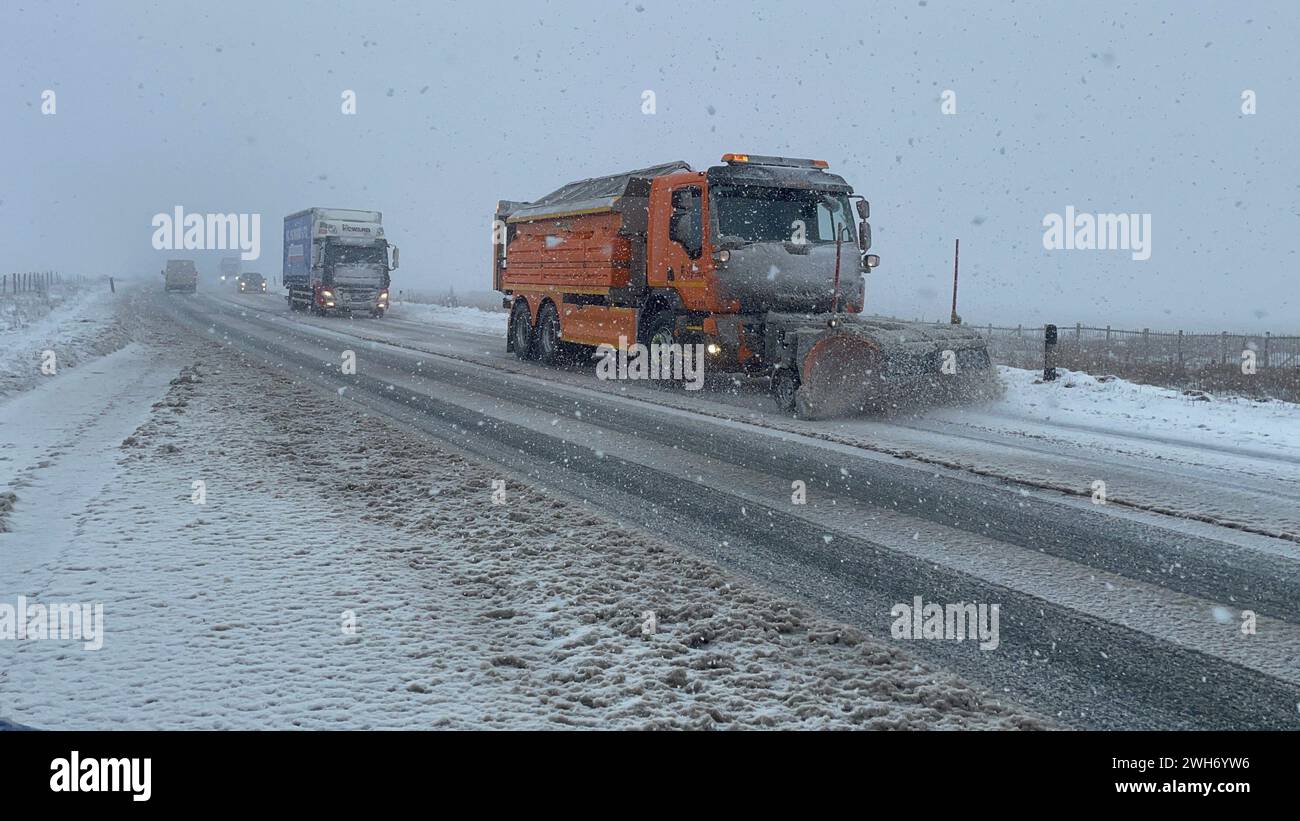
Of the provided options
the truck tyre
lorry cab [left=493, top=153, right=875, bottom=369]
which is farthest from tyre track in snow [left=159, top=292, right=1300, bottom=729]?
the truck tyre

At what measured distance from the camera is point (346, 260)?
33875mm

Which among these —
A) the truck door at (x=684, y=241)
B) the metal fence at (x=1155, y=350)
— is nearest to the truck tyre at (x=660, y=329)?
the truck door at (x=684, y=241)

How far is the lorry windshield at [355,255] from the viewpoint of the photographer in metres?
33.7

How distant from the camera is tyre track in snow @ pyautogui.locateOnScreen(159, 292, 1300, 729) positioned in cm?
360

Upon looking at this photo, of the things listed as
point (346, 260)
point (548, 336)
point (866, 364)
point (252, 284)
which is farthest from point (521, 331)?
point (252, 284)

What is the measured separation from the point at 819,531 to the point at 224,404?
26.8 ft

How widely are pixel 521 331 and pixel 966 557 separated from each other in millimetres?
14886

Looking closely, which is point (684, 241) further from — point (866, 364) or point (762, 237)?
point (866, 364)

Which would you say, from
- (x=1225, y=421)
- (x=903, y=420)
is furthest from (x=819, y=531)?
(x=1225, y=421)

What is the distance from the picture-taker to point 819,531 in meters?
5.92

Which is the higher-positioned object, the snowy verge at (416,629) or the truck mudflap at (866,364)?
the truck mudflap at (866,364)

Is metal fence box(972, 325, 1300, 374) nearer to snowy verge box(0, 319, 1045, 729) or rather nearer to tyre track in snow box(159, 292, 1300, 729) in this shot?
tyre track in snow box(159, 292, 1300, 729)

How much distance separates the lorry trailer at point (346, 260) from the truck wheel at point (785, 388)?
83.2 ft

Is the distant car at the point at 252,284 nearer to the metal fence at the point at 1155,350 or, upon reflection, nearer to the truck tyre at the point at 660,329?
the metal fence at the point at 1155,350
